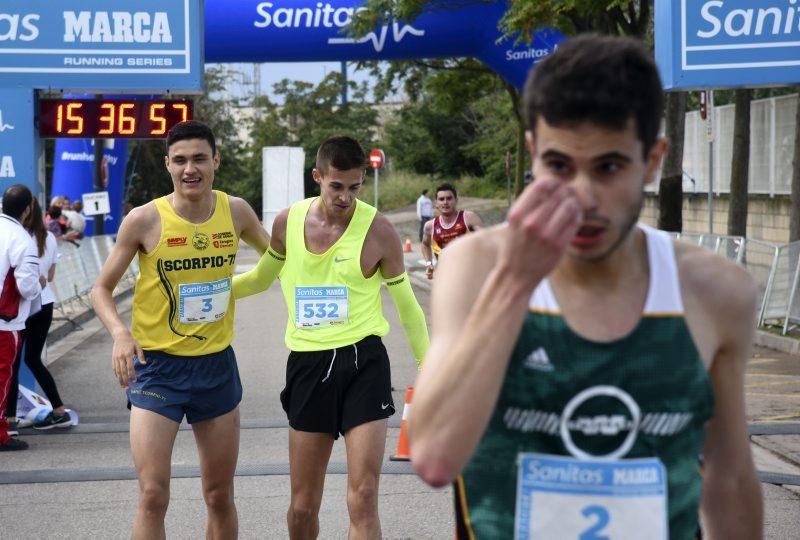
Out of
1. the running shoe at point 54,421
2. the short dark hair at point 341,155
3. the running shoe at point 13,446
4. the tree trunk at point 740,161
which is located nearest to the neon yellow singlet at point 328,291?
the short dark hair at point 341,155

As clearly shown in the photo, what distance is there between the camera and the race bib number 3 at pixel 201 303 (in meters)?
5.76

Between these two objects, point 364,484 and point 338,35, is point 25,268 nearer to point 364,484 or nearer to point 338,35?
point 364,484

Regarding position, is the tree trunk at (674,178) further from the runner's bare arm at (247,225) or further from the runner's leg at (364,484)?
the runner's leg at (364,484)

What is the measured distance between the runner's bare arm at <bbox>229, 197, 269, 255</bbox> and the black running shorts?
723 millimetres

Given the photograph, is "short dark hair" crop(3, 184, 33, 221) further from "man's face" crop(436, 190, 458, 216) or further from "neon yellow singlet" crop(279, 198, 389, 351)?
"man's face" crop(436, 190, 458, 216)

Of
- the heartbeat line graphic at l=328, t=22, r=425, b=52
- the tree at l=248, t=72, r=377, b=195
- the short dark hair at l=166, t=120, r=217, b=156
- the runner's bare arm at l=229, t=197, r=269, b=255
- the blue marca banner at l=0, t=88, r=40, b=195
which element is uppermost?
the tree at l=248, t=72, r=377, b=195

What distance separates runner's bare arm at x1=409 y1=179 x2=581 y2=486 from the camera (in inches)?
73.8

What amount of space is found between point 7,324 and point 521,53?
11.1 meters

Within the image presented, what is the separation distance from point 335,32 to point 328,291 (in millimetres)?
14434

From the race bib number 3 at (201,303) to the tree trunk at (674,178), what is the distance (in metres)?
14.6

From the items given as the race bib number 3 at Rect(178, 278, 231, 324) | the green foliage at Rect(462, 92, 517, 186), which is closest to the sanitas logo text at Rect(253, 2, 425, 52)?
the race bib number 3 at Rect(178, 278, 231, 324)

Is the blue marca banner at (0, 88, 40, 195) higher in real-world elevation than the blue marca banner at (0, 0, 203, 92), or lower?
lower

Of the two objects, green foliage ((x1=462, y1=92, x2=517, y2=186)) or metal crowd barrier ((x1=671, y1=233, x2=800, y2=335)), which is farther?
green foliage ((x1=462, y1=92, x2=517, y2=186))

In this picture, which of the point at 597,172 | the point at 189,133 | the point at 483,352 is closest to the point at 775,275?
the point at 189,133
